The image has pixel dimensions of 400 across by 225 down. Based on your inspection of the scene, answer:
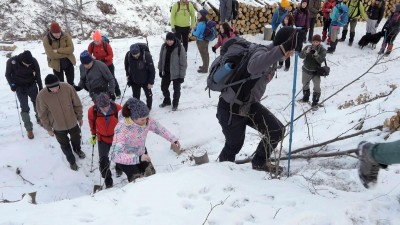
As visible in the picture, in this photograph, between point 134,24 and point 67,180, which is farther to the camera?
point 134,24

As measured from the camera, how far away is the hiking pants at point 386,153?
303cm

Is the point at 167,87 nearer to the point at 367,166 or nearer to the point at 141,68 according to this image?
the point at 141,68

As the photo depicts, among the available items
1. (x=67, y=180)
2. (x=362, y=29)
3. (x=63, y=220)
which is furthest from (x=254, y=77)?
(x=362, y=29)

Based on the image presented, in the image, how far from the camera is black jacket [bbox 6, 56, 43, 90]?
271 inches

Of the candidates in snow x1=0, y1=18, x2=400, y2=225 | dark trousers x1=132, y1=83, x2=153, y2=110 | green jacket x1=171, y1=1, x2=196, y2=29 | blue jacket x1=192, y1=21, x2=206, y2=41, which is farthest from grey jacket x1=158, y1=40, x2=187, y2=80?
green jacket x1=171, y1=1, x2=196, y2=29

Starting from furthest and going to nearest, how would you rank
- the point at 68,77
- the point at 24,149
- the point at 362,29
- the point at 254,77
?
the point at 362,29 → the point at 68,77 → the point at 24,149 → the point at 254,77

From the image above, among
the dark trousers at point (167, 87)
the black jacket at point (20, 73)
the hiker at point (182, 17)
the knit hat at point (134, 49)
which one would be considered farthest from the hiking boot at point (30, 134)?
the hiker at point (182, 17)

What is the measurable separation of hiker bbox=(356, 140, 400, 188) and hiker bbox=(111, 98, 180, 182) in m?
2.67

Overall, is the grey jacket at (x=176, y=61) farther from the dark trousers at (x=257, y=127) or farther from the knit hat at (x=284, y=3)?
the knit hat at (x=284, y=3)

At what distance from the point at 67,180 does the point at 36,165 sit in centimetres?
75

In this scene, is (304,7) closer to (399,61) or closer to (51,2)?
(399,61)

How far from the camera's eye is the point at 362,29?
14.6m

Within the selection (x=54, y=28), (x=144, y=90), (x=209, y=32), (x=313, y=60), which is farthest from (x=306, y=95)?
(x=54, y=28)

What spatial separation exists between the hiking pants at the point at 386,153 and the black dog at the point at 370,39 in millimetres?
10633
